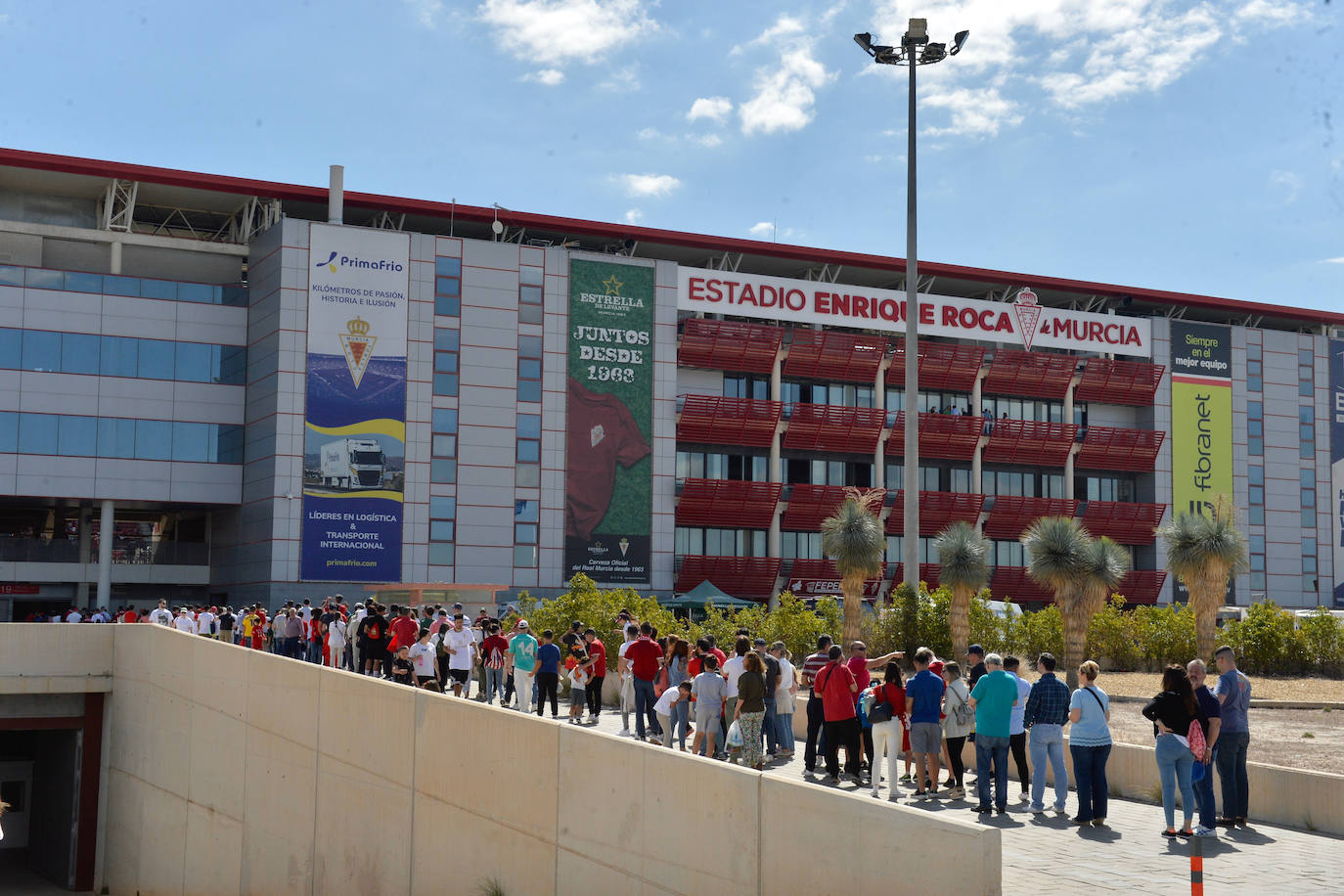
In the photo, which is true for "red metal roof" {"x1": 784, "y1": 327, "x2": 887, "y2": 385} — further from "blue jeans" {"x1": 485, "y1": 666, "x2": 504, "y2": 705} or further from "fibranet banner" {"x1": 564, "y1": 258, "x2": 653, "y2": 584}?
"blue jeans" {"x1": 485, "y1": 666, "x2": 504, "y2": 705}

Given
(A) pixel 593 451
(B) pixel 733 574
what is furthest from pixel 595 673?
(B) pixel 733 574

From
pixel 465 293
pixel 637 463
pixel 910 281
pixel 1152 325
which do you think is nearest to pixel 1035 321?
pixel 1152 325

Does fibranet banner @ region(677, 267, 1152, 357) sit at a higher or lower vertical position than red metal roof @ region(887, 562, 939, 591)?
higher

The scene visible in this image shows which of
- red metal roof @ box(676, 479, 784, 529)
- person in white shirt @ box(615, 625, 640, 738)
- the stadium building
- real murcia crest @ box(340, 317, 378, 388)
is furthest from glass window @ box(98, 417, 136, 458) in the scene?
person in white shirt @ box(615, 625, 640, 738)

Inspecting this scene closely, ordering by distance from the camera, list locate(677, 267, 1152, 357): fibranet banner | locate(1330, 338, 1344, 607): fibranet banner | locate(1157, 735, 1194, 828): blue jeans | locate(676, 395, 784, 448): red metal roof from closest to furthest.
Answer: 1. locate(1157, 735, 1194, 828): blue jeans
2. locate(676, 395, 784, 448): red metal roof
3. locate(677, 267, 1152, 357): fibranet banner
4. locate(1330, 338, 1344, 607): fibranet banner

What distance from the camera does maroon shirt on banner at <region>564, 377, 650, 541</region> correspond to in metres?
Result: 54.7

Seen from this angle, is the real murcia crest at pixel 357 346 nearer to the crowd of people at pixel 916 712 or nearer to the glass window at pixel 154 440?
the glass window at pixel 154 440

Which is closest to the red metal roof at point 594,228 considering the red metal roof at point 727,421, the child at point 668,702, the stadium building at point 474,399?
the stadium building at point 474,399

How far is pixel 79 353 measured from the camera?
50656 mm

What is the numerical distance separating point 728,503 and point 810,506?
4127 mm

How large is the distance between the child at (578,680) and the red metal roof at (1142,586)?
160 feet

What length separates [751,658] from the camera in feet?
54.0

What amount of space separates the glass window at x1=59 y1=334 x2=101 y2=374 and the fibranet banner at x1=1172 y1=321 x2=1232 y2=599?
5050 centimetres

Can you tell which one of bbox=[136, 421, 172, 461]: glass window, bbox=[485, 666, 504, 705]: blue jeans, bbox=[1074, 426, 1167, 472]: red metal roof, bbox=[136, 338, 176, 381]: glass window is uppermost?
bbox=[136, 338, 176, 381]: glass window
